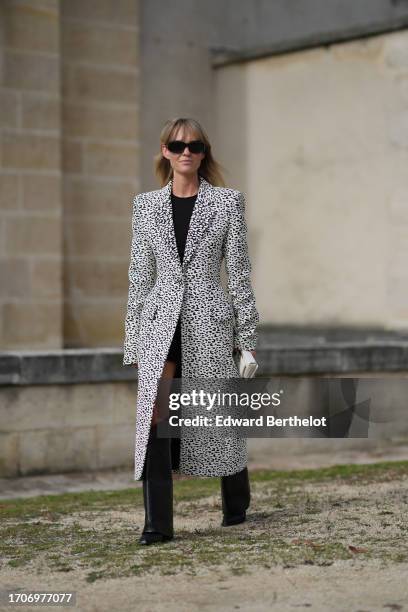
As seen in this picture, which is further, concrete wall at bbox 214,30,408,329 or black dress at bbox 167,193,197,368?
concrete wall at bbox 214,30,408,329

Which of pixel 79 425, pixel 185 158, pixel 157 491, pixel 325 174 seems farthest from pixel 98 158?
pixel 157 491

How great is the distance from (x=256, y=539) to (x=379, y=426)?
4.10 m

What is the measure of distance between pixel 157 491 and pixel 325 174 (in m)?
7.06

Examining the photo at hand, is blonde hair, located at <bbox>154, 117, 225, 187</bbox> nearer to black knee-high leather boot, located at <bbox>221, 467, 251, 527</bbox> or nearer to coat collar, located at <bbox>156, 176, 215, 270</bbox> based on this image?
coat collar, located at <bbox>156, 176, 215, 270</bbox>

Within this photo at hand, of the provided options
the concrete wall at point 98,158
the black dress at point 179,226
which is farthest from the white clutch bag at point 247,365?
the concrete wall at point 98,158

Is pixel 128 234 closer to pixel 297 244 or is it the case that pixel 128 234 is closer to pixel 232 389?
pixel 297 244

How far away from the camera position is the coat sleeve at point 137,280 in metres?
5.29

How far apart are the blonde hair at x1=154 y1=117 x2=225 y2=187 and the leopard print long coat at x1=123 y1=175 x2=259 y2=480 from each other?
0.11 m

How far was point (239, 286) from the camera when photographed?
17.4 feet

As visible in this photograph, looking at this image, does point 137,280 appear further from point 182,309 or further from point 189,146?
point 189,146

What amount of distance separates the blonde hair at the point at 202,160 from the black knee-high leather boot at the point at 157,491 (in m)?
1.09

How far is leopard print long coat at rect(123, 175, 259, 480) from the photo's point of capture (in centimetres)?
521

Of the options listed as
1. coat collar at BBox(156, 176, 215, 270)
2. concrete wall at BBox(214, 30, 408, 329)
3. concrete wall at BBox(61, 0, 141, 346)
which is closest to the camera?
coat collar at BBox(156, 176, 215, 270)

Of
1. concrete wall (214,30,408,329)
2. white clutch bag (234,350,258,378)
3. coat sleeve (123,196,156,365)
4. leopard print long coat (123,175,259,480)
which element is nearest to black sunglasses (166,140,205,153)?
leopard print long coat (123,175,259,480)
